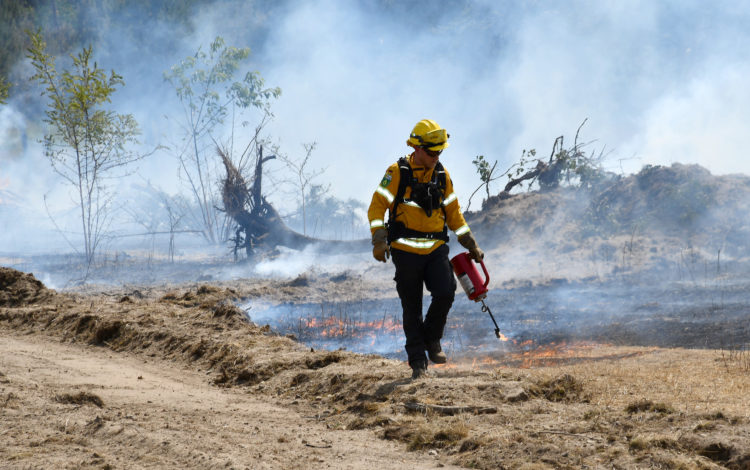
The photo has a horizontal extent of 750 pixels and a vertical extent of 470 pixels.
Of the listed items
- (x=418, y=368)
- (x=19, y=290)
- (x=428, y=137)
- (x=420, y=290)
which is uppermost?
(x=428, y=137)

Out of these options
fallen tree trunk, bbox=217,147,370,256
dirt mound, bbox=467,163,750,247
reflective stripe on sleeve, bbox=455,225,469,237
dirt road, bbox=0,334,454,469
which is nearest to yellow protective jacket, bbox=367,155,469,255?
reflective stripe on sleeve, bbox=455,225,469,237

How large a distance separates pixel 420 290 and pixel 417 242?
444 millimetres

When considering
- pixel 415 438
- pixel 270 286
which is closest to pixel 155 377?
pixel 415 438

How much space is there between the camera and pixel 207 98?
3108cm

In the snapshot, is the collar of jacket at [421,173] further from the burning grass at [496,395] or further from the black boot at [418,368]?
the burning grass at [496,395]

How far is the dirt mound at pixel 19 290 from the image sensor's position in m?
10.0

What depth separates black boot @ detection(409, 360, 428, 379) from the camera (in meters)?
5.14

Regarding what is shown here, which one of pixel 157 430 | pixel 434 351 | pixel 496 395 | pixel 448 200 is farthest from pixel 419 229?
pixel 157 430

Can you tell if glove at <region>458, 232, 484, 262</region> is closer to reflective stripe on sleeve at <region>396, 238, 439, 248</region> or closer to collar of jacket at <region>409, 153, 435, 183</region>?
reflective stripe on sleeve at <region>396, 238, 439, 248</region>

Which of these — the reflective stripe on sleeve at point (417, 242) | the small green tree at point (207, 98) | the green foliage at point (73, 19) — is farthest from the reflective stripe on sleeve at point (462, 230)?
the green foliage at point (73, 19)

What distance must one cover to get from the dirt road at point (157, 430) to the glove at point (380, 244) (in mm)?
1245

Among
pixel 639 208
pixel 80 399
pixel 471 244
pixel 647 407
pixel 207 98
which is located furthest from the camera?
pixel 207 98

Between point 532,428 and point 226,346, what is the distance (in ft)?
12.7

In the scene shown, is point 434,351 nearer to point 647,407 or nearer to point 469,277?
point 469,277
